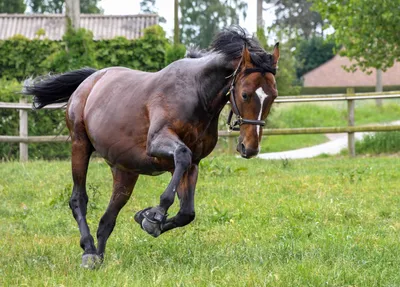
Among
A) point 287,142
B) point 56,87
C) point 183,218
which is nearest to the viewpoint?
point 183,218

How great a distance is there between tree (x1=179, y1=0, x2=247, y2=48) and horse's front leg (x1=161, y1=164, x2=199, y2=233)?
51.9 m

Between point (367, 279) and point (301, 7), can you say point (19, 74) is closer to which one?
point (367, 279)

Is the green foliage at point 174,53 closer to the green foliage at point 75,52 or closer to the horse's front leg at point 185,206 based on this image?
the green foliage at point 75,52

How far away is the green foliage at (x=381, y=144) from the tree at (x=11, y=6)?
36795mm

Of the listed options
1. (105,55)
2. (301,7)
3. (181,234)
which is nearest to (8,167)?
(181,234)

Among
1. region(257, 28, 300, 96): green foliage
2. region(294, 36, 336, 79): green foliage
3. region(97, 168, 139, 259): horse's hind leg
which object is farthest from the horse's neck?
region(294, 36, 336, 79): green foliage

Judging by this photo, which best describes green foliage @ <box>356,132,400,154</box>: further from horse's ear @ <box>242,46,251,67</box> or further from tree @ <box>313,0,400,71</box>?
horse's ear @ <box>242,46,251,67</box>

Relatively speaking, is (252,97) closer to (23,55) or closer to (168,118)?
(168,118)

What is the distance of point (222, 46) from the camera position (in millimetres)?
5621

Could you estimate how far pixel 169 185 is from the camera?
5148mm

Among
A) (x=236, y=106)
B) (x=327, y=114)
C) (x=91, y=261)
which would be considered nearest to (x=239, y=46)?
(x=236, y=106)

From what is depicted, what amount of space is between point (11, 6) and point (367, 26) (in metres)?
35.6

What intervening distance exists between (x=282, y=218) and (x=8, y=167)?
252 inches

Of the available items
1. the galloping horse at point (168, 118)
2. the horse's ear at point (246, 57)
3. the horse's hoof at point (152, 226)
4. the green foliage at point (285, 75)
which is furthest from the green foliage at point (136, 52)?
the horse's hoof at point (152, 226)
